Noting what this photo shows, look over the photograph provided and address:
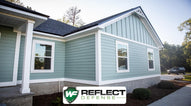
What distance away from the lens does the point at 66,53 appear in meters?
7.25

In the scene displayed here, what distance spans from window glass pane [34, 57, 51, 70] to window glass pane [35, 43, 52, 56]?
0.30 metres

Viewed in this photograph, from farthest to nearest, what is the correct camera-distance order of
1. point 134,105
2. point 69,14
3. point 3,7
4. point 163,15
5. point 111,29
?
point 69,14 < point 163,15 < point 111,29 < point 134,105 < point 3,7

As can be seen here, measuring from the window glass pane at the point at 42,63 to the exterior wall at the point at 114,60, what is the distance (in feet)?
11.3

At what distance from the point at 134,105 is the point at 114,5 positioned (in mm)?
8239

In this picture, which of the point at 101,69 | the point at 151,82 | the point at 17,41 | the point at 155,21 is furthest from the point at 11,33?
the point at 155,21

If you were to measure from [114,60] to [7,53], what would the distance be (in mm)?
5491

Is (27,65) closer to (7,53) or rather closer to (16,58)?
(16,58)

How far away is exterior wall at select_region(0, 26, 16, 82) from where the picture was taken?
5.01 metres

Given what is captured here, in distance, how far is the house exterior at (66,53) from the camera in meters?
4.36

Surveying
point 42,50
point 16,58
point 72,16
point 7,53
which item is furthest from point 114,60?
point 72,16

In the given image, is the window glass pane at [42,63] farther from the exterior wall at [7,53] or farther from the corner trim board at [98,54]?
the corner trim board at [98,54]

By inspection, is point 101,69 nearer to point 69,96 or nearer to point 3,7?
point 69,96

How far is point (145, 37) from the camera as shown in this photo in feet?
31.8

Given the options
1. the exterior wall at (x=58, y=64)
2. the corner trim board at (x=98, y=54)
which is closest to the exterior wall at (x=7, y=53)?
the exterior wall at (x=58, y=64)
